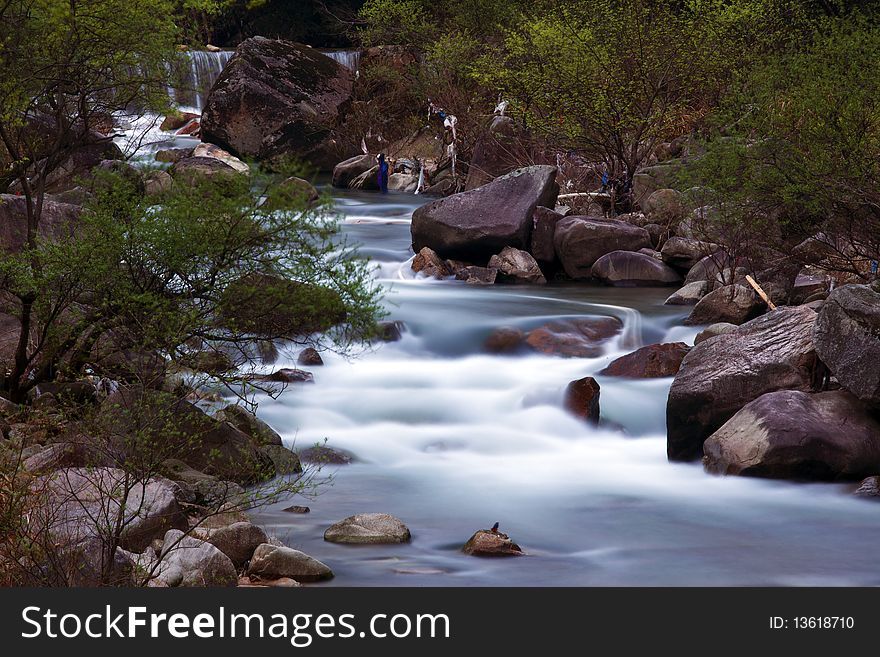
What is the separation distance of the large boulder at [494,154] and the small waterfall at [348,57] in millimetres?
14468

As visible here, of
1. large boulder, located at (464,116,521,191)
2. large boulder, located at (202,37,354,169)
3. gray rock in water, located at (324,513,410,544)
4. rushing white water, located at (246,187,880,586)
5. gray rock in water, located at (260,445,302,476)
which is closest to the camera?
rushing white water, located at (246,187,880,586)

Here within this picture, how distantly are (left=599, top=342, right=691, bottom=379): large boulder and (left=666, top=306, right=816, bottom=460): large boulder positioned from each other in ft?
5.52

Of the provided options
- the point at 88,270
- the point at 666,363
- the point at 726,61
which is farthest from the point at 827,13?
the point at 88,270

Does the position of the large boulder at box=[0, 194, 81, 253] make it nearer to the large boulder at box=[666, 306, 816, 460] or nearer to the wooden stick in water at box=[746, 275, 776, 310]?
the large boulder at box=[666, 306, 816, 460]

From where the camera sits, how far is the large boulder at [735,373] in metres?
11.5

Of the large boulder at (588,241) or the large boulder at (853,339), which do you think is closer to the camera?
the large boulder at (853,339)

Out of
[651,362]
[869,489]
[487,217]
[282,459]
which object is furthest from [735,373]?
[487,217]

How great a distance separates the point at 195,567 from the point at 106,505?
Result: 0.73m

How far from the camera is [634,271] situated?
19734 millimetres

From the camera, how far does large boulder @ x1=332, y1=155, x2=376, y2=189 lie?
31.7 metres

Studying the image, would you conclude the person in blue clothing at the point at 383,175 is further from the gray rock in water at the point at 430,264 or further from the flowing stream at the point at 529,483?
the flowing stream at the point at 529,483

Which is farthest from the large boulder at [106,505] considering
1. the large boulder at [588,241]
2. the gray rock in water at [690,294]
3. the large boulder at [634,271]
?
the large boulder at [588,241]

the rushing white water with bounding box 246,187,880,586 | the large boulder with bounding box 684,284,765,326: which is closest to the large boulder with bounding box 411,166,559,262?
the rushing white water with bounding box 246,187,880,586

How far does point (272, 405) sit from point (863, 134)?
9080 millimetres
